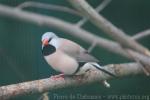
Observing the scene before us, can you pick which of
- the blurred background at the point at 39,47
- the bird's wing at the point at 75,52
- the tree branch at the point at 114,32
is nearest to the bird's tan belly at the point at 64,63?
the bird's wing at the point at 75,52

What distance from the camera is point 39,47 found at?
379 centimetres

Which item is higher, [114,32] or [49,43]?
[49,43]

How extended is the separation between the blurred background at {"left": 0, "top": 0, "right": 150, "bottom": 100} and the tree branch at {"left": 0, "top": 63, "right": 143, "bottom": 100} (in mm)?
551

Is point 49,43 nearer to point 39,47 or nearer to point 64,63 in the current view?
point 64,63

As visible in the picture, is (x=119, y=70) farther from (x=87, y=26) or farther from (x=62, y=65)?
(x=87, y=26)

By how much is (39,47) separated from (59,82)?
2.81 ft

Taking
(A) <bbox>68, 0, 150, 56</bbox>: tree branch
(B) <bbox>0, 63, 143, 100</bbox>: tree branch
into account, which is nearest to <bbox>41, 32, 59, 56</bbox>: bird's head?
(B) <bbox>0, 63, 143, 100</bbox>: tree branch

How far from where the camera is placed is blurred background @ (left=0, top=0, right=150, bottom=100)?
369cm

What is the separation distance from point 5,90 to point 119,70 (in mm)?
783

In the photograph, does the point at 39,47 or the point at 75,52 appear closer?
the point at 75,52

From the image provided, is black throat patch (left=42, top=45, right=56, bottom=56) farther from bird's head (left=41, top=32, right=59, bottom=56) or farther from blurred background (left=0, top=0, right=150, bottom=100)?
blurred background (left=0, top=0, right=150, bottom=100)

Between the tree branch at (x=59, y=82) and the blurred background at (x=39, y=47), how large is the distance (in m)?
0.55

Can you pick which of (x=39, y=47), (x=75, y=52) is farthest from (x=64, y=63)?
(x=39, y=47)

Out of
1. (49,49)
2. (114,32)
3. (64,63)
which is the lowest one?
(114,32)
